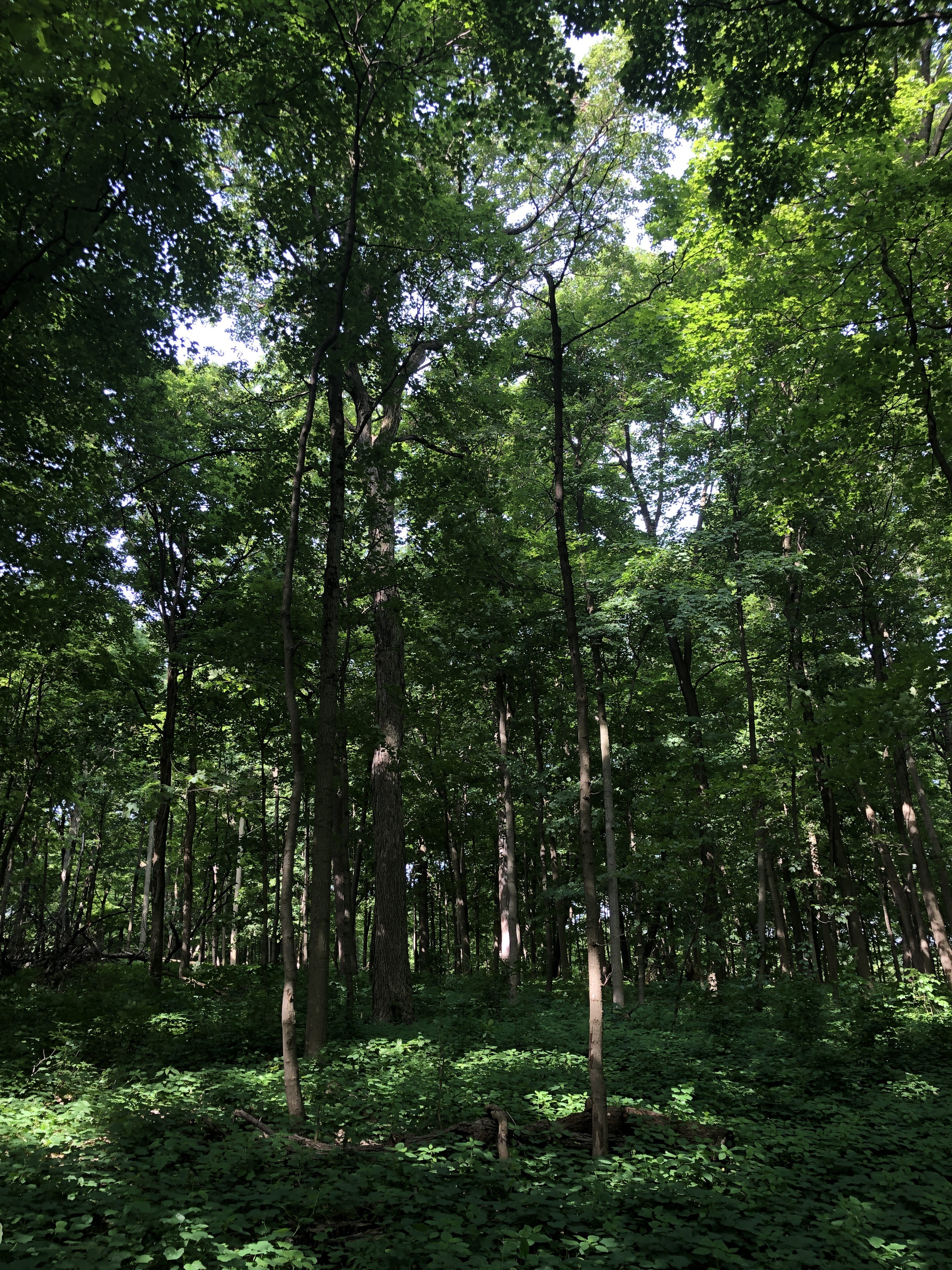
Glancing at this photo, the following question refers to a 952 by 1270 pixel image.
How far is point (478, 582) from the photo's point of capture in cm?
1175

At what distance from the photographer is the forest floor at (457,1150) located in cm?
427

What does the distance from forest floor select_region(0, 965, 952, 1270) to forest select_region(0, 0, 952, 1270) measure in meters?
0.07

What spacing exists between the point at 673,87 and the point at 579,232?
3.03 metres

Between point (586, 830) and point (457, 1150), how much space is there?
3.12 metres

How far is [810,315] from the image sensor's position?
38.2 ft

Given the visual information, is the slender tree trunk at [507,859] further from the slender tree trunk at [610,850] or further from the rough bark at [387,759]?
the rough bark at [387,759]

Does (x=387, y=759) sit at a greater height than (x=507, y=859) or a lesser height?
greater

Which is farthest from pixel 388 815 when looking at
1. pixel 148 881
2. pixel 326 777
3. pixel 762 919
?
pixel 148 881

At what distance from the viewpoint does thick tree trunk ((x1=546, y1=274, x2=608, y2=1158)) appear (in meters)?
6.26

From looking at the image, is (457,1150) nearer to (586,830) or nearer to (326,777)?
(586,830)

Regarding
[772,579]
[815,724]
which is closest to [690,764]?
[772,579]

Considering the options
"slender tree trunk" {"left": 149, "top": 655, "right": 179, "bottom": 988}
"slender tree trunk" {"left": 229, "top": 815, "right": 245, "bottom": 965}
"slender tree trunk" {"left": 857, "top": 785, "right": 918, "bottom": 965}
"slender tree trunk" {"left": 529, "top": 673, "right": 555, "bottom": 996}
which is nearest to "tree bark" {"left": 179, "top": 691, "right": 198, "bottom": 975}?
"slender tree trunk" {"left": 149, "top": 655, "right": 179, "bottom": 988}

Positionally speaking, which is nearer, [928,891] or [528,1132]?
[528,1132]

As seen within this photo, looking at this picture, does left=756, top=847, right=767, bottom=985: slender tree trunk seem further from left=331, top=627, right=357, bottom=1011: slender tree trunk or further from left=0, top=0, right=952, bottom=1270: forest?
left=331, top=627, right=357, bottom=1011: slender tree trunk
